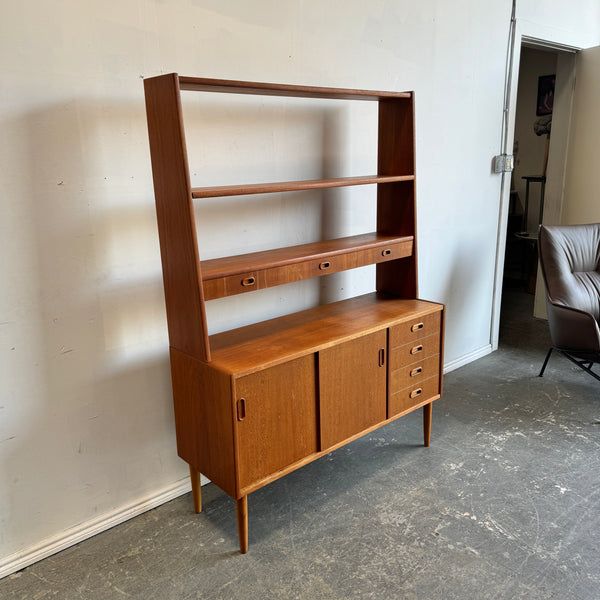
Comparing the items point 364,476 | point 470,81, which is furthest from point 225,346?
point 470,81

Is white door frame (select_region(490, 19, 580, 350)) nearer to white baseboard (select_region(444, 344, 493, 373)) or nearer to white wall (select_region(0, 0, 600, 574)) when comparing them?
white baseboard (select_region(444, 344, 493, 373))

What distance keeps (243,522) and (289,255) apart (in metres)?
1.06

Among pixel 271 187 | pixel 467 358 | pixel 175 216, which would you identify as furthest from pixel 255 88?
pixel 467 358

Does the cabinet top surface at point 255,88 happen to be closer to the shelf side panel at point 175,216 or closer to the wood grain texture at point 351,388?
the shelf side panel at point 175,216

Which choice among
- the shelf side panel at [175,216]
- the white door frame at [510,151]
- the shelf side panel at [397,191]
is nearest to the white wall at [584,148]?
the white door frame at [510,151]

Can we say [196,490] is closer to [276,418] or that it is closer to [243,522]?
[243,522]

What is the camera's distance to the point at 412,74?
3.07 m

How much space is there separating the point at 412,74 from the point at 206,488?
239cm

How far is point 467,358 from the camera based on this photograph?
152 inches

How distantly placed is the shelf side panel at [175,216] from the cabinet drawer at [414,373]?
0.96 m

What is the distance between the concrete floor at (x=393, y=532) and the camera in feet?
6.40

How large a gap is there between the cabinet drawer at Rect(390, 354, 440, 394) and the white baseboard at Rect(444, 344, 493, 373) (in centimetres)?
97

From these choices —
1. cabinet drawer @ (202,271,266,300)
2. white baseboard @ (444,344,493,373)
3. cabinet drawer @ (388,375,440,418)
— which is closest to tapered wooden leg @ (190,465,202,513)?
cabinet drawer @ (202,271,266,300)

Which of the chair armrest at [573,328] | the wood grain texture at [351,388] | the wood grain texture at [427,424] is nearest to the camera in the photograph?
the wood grain texture at [351,388]
